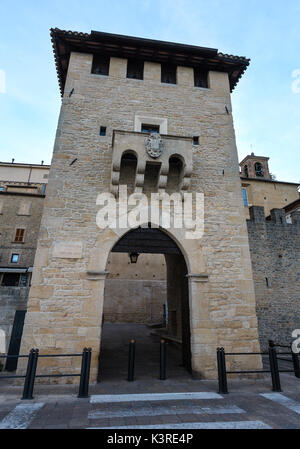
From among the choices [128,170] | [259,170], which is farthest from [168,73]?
[259,170]

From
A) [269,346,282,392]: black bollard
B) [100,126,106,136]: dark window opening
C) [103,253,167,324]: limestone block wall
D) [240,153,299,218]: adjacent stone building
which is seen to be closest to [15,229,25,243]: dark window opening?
[103,253,167,324]: limestone block wall

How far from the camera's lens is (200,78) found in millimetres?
9156

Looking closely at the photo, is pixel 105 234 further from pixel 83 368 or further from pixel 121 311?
pixel 121 311

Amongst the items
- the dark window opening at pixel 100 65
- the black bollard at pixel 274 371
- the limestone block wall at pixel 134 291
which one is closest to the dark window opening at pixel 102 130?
the dark window opening at pixel 100 65

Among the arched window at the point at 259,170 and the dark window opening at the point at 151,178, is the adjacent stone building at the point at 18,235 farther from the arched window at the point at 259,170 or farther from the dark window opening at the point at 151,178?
the arched window at the point at 259,170

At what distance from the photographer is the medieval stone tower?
6000mm

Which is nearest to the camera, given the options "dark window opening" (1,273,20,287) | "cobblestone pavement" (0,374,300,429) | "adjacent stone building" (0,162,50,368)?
"cobblestone pavement" (0,374,300,429)

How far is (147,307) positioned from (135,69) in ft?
59.8

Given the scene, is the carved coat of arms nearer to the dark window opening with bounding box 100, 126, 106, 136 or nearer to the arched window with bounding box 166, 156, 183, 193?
the arched window with bounding box 166, 156, 183, 193

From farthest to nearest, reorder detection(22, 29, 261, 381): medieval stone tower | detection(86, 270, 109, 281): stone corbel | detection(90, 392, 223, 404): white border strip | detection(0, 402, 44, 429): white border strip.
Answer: detection(86, 270, 109, 281): stone corbel, detection(22, 29, 261, 381): medieval stone tower, detection(90, 392, 223, 404): white border strip, detection(0, 402, 44, 429): white border strip

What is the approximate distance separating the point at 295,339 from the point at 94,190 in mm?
10928

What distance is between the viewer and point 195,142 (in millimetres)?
8195

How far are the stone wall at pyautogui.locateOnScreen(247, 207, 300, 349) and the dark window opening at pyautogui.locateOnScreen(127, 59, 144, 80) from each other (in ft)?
26.4
